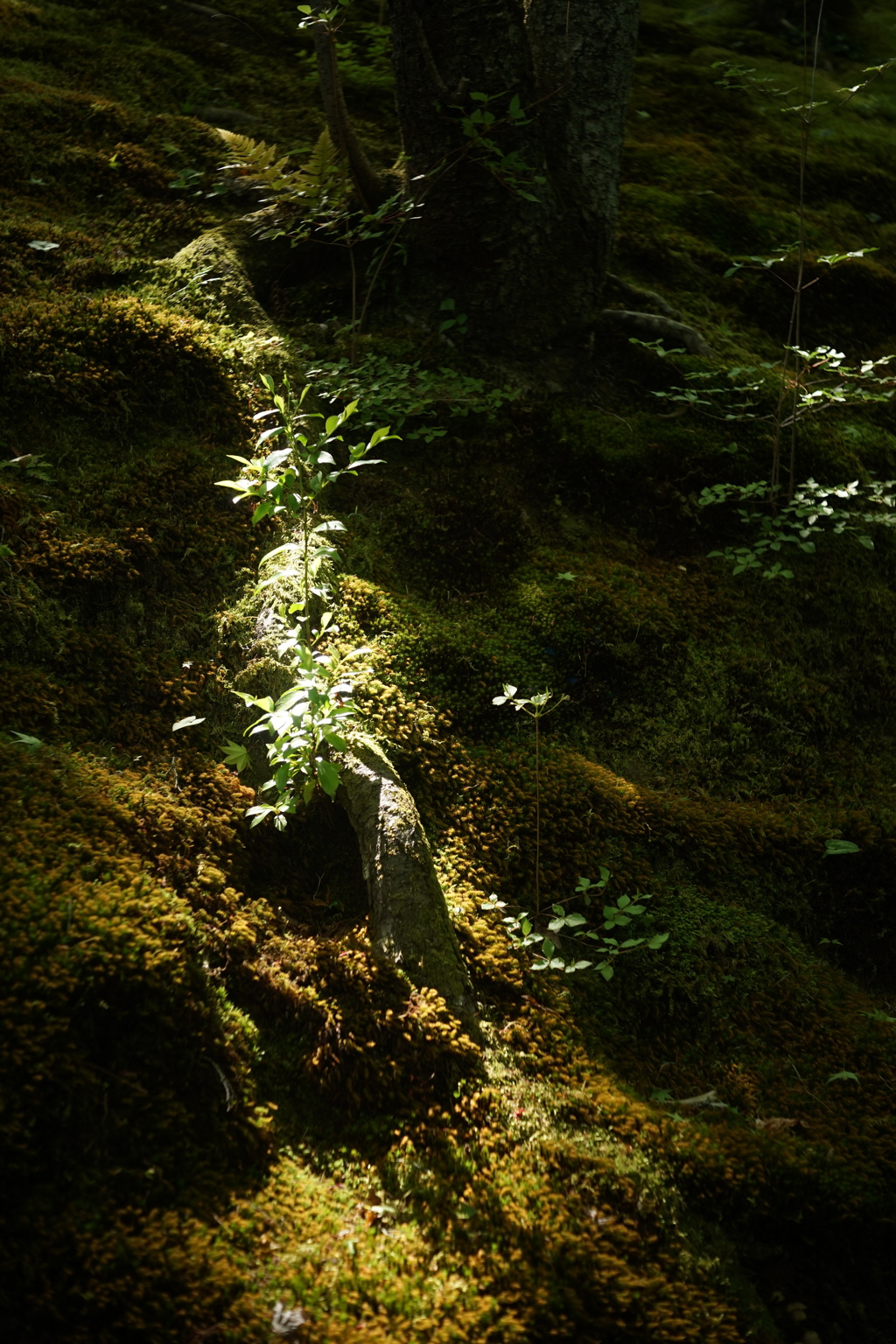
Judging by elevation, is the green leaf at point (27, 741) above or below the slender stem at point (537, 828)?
above

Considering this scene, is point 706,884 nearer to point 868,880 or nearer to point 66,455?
point 868,880

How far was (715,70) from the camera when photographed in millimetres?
8930

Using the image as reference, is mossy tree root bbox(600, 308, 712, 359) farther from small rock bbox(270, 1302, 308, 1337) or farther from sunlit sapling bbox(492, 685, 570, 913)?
small rock bbox(270, 1302, 308, 1337)

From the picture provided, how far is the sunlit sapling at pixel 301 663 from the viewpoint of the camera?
254 cm

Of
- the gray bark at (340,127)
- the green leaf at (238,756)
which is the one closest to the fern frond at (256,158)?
the gray bark at (340,127)

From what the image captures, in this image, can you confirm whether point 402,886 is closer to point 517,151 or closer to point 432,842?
point 432,842

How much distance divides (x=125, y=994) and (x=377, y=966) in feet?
2.52

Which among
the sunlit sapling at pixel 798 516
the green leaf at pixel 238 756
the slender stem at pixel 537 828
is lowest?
the slender stem at pixel 537 828

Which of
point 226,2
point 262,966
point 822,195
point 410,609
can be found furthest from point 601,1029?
point 226,2

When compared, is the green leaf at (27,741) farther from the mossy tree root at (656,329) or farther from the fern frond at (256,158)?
the mossy tree root at (656,329)

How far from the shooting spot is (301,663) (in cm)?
259

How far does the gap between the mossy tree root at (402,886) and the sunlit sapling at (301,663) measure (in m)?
0.19

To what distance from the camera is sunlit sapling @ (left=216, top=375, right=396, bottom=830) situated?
254 centimetres

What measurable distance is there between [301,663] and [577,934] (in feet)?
4.48
